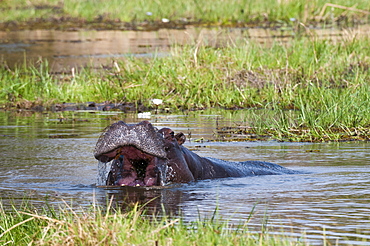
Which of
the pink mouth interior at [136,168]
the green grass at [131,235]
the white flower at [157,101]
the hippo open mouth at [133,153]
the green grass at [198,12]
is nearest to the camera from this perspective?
the green grass at [131,235]

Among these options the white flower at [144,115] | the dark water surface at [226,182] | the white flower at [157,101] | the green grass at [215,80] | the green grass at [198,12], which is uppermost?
the green grass at [198,12]

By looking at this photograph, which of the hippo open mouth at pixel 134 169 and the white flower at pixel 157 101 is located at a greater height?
the white flower at pixel 157 101

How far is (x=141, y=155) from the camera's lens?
196 inches

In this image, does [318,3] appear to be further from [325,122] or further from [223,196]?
[223,196]

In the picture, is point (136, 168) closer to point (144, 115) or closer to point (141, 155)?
point (141, 155)

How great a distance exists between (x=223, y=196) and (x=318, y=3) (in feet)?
60.4

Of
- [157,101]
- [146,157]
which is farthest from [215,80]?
[146,157]

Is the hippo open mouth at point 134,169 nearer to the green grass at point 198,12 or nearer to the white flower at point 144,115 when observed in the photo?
the white flower at point 144,115

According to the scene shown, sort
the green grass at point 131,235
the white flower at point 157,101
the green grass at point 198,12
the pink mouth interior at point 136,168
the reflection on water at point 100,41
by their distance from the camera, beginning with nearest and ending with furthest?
the green grass at point 131,235 < the pink mouth interior at point 136,168 < the white flower at point 157,101 < the reflection on water at point 100,41 < the green grass at point 198,12

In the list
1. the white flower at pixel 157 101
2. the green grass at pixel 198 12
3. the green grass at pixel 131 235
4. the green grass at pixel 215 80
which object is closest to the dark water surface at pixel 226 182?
the green grass at pixel 131 235

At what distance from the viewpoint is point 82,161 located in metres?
6.75

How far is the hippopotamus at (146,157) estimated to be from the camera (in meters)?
4.67

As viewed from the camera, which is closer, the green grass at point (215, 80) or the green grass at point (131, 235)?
the green grass at point (131, 235)

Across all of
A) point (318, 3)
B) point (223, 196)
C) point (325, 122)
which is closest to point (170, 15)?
point (318, 3)
